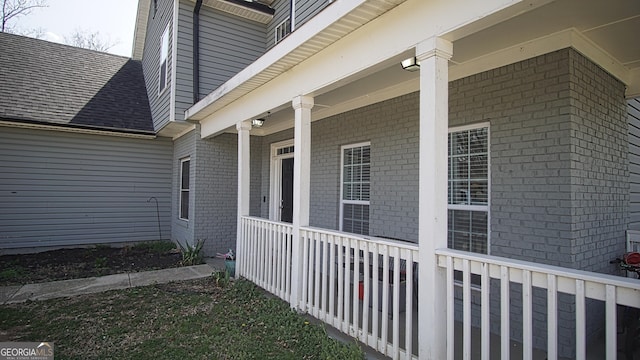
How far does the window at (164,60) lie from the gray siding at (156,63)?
7.0 inches

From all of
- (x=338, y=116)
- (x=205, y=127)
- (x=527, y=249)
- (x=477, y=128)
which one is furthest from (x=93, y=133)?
(x=527, y=249)

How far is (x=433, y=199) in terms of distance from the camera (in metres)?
2.46

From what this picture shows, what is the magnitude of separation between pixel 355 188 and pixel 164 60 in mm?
6032

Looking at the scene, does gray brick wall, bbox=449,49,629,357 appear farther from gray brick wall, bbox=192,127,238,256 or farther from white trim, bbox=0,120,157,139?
white trim, bbox=0,120,157,139

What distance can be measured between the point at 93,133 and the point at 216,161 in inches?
139

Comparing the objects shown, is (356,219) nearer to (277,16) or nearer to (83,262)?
(83,262)

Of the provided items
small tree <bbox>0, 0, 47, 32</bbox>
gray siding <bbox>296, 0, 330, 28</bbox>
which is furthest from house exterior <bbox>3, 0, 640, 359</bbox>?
small tree <bbox>0, 0, 47, 32</bbox>

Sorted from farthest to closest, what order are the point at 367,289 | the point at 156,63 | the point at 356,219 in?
the point at 156,63, the point at 356,219, the point at 367,289

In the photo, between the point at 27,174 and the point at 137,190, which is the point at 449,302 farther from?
the point at 27,174

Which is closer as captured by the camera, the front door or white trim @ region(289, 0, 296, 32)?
white trim @ region(289, 0, 296, 32)

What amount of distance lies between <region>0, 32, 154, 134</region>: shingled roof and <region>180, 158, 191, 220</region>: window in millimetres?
1294

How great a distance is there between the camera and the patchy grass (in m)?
3.22

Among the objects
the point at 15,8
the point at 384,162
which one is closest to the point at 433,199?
the point at 384,162

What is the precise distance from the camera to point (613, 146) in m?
3.84
